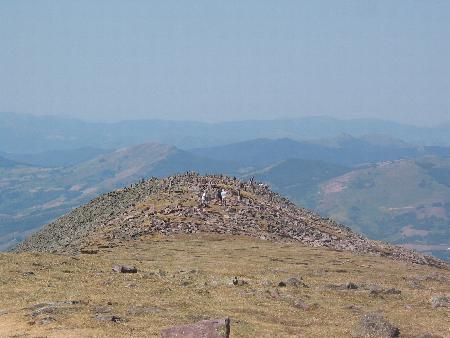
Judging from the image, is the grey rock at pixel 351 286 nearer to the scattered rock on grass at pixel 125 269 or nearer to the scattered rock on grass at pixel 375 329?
the scattered rock on grass at pixel 375 329

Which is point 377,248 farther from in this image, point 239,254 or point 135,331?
point 135,331

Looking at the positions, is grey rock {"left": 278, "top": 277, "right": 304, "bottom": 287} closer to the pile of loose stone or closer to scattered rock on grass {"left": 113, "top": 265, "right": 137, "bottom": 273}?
scattered rock on grass {"left": 113, "top": 265, "right": 137, "bottom": 273}

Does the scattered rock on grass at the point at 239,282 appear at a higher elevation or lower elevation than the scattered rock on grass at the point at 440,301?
higher

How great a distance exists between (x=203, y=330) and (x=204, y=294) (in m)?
16.5

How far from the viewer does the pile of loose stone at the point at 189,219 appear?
278 feet

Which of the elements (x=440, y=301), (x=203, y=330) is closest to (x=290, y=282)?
(x=440, y=301)

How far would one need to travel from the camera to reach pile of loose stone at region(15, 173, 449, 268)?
84.9 m

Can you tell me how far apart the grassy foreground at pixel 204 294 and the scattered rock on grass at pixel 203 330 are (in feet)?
12.8

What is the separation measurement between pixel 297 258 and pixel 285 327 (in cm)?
3417

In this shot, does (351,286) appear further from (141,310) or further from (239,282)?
(141,310)

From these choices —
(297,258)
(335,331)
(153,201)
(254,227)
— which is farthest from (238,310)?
(153,201)

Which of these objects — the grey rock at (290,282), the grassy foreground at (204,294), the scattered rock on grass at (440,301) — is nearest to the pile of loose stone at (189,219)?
the grassy foreground at (204,294)

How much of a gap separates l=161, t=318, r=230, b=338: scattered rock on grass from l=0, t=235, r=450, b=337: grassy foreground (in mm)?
3897

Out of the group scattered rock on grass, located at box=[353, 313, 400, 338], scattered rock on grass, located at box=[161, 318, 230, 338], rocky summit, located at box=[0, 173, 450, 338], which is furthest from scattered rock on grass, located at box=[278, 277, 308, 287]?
scattered rock on grass, located at box=[161, 318, 230, 338]
